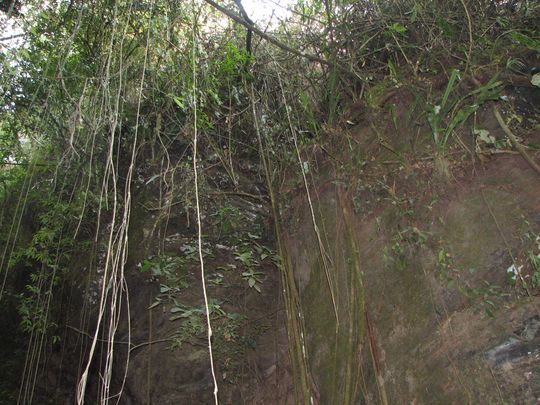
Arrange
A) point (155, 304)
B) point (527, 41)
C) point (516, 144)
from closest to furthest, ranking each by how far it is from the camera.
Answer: point (516, 144)
point (527, 41)
point (155, 304)

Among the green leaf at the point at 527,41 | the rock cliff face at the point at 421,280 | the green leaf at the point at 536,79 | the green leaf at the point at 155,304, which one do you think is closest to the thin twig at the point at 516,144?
the rock cliff face at the point at 421,280

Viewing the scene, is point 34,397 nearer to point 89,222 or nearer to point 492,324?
point 89,222

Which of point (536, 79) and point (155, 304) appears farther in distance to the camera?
point (155, 304)

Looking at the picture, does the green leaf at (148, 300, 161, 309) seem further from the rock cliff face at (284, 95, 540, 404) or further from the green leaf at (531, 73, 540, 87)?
the green leaf at (531, 73, 540, 87)

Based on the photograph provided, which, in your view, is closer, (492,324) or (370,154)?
(492,324)

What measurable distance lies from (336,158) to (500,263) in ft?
3.81

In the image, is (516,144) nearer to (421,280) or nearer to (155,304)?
(421,280)

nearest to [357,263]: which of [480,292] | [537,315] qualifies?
[480,292]

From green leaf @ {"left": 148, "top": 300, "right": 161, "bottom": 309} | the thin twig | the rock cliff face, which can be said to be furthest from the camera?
green leaf @ {"left": 148, "top": 300, "right": 161, "bottom": 309}

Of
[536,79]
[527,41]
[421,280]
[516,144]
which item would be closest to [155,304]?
[421,280]

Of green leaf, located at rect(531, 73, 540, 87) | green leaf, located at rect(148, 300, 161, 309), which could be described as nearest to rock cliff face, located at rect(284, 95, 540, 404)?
green leaf, located at rect(531, 73, 540, 87)

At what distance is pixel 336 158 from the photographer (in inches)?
104

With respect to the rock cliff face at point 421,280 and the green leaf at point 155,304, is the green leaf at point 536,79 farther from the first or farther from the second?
the green leaf at point 155,304

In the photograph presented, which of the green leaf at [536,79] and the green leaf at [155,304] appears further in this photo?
the green leaf at [155,304]
